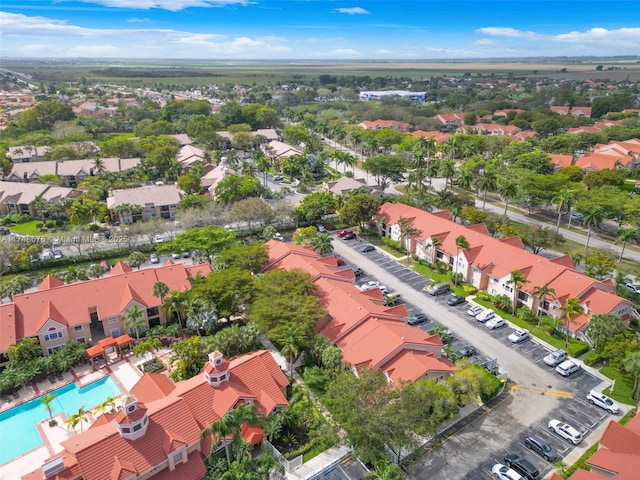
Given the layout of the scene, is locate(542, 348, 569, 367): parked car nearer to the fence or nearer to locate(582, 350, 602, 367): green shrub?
locate(582, 350, 602, 367): green shrub

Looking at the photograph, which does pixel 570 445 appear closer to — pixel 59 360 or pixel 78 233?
pixel 59 360

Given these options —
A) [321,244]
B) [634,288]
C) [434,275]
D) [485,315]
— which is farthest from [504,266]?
[321,244]

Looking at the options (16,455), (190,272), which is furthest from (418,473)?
(190,272)

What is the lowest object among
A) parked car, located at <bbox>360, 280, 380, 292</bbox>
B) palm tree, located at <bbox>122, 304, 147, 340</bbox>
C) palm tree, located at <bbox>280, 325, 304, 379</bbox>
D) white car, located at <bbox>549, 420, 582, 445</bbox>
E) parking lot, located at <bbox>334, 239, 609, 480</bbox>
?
parking lot, located at <bbox>334, 239, 609, 480</bbox>

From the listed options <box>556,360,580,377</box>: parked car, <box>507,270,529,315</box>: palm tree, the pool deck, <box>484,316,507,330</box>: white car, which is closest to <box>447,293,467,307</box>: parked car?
<box>484,316,507,330</box>: white car

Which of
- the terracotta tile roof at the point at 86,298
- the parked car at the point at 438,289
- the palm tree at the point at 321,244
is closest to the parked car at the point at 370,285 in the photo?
the parked car at the point at 438,289

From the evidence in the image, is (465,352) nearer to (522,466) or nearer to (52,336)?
(522,466)
